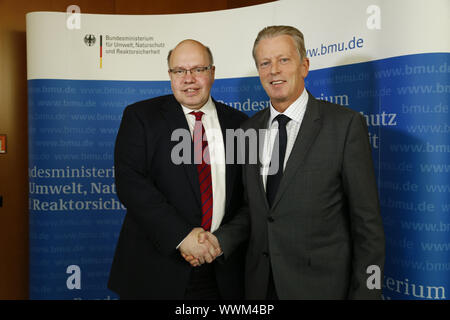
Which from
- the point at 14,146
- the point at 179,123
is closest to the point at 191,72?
the point at 179,123

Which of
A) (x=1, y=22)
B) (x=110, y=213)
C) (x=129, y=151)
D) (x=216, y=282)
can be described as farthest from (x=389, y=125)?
(x=1, y=22)

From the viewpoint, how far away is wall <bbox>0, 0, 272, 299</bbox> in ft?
12.1

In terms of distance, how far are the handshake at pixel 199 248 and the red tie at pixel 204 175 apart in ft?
0.28

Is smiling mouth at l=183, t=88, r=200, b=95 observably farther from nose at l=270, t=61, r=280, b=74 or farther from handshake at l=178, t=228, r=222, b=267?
handshake at l=178, t=228, r=222, b=267

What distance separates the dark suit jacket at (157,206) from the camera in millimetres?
1942

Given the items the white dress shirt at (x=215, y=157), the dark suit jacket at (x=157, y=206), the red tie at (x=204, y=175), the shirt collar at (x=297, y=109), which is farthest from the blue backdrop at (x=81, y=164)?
the dark suit jacket at (x=157, y=206)

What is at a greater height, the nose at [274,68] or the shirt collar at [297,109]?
the nose at [274,68]

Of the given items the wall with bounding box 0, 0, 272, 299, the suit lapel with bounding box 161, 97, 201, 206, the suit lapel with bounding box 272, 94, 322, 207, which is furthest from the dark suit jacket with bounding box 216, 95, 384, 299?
the wall with bounding box 0, 0, 272, 299

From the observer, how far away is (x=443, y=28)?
2203mm

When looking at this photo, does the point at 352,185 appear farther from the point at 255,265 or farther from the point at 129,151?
the point at 129,151

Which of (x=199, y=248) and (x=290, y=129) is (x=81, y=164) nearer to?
(x=199, y=248)

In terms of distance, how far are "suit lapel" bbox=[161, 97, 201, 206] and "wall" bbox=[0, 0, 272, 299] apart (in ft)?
7.42

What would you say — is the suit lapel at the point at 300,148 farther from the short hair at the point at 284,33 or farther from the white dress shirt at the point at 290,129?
the short hair at the point at 284,33

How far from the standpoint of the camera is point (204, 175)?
2.04 metres
